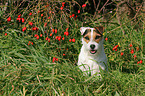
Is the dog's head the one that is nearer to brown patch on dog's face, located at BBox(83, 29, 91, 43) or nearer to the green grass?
brown patch on dog's face, located at BBox(83, 29, 91, 43)

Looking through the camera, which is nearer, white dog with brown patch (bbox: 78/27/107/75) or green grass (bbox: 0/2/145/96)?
green grass (bbox: 0/2/145/96)

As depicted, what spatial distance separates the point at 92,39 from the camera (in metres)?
3.21

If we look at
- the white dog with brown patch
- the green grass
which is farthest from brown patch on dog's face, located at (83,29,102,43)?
the green grass

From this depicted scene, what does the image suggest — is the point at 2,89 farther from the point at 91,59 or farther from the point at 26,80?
the point at 91,59

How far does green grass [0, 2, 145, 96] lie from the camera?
2889 mm

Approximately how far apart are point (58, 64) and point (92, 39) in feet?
2.41

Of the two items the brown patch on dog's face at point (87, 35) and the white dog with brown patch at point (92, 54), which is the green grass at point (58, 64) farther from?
the brown patch on dog's face at point (87, 35)

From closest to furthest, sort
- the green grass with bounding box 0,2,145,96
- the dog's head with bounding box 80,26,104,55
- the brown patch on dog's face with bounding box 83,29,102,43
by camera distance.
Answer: the green grass with bounding box 0,2,145,96
the dog's head with bounding box 80,26,104,55
the brown patch on dog's face with bounding box 83,29,102,43

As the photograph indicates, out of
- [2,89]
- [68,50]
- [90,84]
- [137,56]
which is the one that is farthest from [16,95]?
[137,56]

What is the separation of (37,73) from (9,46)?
107 centimetres

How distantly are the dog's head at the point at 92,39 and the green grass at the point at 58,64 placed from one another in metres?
0.40

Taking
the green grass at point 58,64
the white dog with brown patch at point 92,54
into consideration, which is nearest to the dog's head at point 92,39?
the white dog with brown patch at point 92,54

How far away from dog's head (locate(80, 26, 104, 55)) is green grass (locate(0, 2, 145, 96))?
0.40 m

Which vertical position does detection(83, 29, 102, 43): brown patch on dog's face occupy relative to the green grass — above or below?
above
